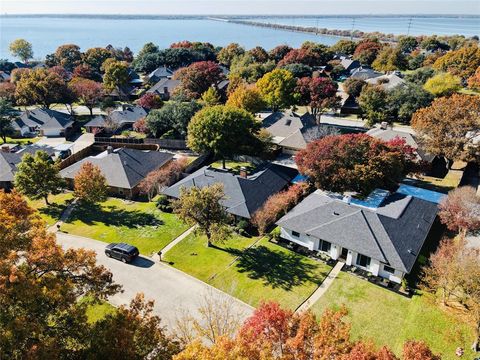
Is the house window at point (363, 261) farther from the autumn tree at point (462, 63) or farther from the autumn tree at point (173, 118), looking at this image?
the autumn tree at point (462, 63)

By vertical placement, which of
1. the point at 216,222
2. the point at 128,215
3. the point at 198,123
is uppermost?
the point at 198,123

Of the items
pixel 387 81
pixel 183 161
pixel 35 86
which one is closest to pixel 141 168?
pixel 183 161

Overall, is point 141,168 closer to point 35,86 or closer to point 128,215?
point 128,215

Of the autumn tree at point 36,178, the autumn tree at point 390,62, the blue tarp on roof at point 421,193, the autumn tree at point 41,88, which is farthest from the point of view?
the autumn tree at point 390,62

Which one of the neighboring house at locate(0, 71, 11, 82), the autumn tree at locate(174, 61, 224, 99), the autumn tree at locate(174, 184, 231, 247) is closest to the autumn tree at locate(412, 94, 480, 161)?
the autumn tree at locate(174, 184, 231, 247)

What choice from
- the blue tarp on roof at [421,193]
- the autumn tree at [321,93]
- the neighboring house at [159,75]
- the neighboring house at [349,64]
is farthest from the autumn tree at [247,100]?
the neighboring house at [349,64]

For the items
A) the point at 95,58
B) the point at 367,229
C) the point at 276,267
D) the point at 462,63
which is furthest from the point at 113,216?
the point at 95,58
